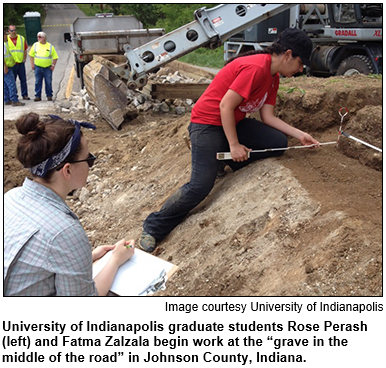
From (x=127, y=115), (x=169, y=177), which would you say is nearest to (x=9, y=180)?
(x=169, y=177)

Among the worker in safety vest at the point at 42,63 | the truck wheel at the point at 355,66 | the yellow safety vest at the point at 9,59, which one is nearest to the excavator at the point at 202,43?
the truck wheel at the point at 355,66

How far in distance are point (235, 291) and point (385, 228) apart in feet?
3.87

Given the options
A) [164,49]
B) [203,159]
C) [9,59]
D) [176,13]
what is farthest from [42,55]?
[176,13]

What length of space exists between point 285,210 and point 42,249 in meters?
2.45

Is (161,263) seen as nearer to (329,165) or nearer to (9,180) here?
(329,165)

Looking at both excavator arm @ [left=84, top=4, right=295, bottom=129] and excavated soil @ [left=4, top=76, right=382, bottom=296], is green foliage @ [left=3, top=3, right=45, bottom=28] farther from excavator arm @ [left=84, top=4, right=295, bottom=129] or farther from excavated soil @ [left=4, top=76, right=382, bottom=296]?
excavated soil @ [left=4, top=76, right=382, bottom=296]

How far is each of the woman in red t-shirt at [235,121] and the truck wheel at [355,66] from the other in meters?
6.72

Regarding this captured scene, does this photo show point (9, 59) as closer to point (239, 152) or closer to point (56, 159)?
point (239, 152)

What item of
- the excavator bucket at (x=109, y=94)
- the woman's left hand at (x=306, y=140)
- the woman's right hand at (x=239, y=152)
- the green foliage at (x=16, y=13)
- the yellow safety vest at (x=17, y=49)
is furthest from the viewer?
the green foliage at (x=16, y=13)

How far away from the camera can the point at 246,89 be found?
164 inches

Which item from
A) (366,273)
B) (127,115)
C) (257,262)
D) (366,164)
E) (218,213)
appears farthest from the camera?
(127,115)

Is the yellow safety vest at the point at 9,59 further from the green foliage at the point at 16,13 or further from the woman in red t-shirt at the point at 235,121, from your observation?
the green foliage at the point at 16,13

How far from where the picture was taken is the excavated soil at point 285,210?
138 inches

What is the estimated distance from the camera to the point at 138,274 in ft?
9.18
